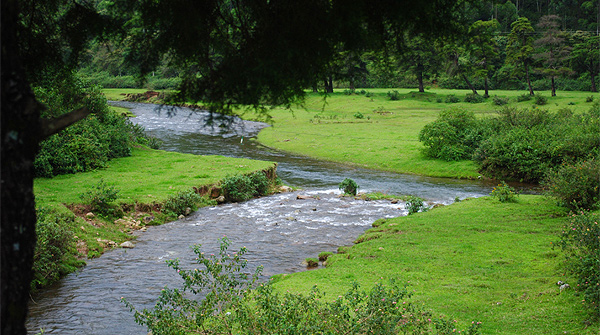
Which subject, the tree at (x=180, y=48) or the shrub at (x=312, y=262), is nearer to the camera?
the tree at (x=180, y=48)

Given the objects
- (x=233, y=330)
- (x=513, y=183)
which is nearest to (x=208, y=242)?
(x=233, y=330)

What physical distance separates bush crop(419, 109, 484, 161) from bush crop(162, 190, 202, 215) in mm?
19503

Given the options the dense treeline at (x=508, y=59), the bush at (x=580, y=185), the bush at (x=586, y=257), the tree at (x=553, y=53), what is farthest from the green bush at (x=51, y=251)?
the tree at (x=553, y=53)

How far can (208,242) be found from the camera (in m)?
15.5

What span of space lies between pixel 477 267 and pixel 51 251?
11.3 m

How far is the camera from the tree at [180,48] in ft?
12.2

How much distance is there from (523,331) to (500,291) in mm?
2104

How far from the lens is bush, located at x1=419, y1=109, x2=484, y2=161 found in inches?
1280

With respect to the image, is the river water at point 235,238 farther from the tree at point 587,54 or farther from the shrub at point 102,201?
the tree at point 587,54

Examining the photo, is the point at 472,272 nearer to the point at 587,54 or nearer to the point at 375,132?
the point at 375,132

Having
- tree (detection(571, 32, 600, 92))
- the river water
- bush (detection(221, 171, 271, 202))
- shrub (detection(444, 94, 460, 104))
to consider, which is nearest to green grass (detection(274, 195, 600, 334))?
the river water

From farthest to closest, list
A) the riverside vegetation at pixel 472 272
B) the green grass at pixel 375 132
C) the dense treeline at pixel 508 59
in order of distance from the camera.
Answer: the green grass at pixel 375 132
the dense treeline at pixel 508 59
the riverside vegetation at pixel 472 272

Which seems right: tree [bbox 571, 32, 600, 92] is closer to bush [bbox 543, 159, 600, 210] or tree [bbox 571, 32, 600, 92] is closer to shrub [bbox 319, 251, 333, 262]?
bush [bbox 543, 159, 600, 210]

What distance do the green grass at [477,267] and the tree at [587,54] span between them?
6320cm
